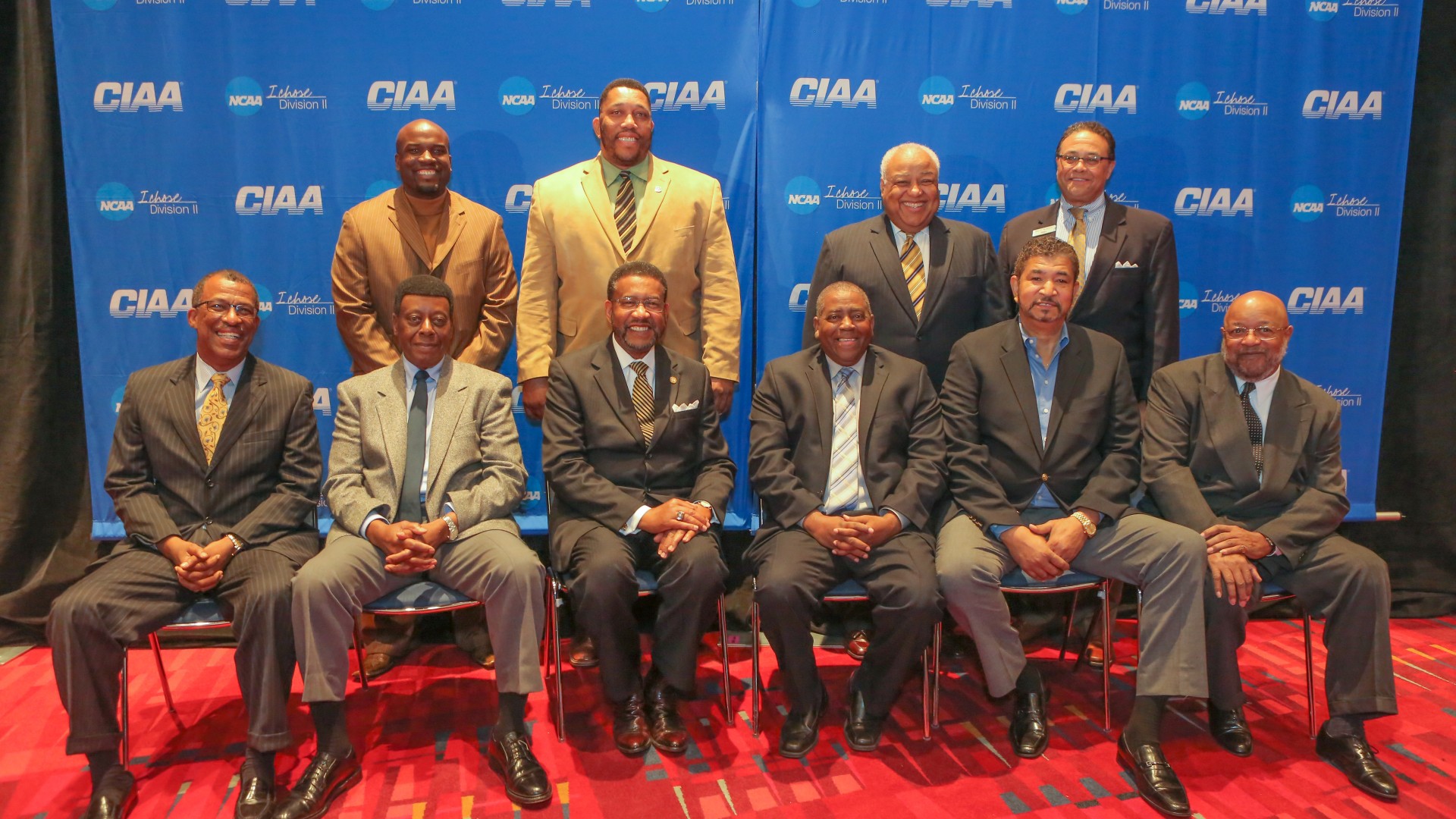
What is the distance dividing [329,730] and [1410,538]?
5.33 m

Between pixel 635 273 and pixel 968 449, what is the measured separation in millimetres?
1460

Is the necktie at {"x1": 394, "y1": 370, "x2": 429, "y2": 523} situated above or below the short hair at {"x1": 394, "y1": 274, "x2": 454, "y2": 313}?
below

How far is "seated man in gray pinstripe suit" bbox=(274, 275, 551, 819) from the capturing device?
2.71 m

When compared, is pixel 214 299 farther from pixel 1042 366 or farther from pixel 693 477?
pixel 1042 366

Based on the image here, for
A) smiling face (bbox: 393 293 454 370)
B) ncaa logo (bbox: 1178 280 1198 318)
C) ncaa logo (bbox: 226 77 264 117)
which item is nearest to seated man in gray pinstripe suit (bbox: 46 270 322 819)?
smiling face (bbox: 393 293 454 370)

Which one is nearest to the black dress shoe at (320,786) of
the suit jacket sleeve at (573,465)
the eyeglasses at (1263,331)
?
the suit jacket sleeve at (573,465)

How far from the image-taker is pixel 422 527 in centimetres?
294

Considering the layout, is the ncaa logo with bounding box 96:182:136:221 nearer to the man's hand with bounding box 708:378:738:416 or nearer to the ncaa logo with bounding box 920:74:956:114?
the man's hand with bounding box 708:378:738:416

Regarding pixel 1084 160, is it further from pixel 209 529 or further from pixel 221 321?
pixel 209 529

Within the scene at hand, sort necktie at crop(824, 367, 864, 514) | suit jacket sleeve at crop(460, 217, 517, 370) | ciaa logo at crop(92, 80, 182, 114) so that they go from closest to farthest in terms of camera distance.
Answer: necktie at crop(824, 367, 864, 514) < suit jacket sleeve at crop(460, 217, 517, 370) < ciaa logo at crop(92, 80, 182, 114)

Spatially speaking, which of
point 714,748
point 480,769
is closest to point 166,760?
point 480,769

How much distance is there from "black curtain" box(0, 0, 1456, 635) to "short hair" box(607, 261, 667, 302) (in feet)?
→ 9.21

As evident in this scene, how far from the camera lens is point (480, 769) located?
2.88 m

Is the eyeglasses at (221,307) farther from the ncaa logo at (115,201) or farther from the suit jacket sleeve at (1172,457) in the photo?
the suit jacket sleeve at (1172,457)
